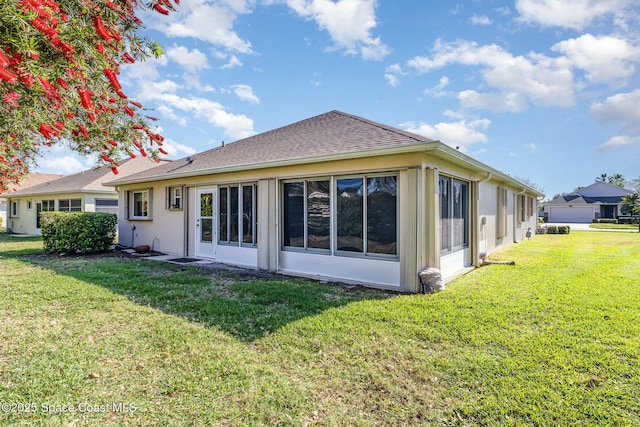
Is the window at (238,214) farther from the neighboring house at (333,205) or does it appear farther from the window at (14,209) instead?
the window at (14,209)

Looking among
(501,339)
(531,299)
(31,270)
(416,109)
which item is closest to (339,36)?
(416,109)

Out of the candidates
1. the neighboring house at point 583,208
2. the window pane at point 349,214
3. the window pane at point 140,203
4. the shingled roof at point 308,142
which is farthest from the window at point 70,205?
the neighboring house at point 583,208

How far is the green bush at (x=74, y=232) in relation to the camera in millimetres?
10961

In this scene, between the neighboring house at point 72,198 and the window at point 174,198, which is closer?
the window at point 174,198

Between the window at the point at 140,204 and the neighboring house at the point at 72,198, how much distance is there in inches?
159

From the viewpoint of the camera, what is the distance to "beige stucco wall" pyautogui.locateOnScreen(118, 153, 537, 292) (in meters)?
6.00

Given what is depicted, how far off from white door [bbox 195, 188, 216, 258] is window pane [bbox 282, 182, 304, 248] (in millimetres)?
2767

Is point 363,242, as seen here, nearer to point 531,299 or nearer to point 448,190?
point 448,190

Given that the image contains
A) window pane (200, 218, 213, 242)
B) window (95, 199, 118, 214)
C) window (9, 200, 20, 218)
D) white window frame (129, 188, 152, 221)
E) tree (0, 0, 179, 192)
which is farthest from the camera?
window (9, 200, 20, 218)

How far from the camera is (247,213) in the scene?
870 centimetres

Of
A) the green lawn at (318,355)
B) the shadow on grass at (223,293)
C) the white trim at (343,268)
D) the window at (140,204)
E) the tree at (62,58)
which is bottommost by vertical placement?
the green lawn at (318,355)

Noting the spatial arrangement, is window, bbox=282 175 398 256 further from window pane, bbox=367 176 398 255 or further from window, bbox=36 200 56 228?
window, bbox=36 200 56 228

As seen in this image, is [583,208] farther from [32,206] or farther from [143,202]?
[32,206]

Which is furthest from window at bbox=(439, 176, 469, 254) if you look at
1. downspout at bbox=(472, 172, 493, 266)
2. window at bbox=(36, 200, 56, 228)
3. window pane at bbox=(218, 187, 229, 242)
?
window at bbox=(36, 200, 56, 228)
